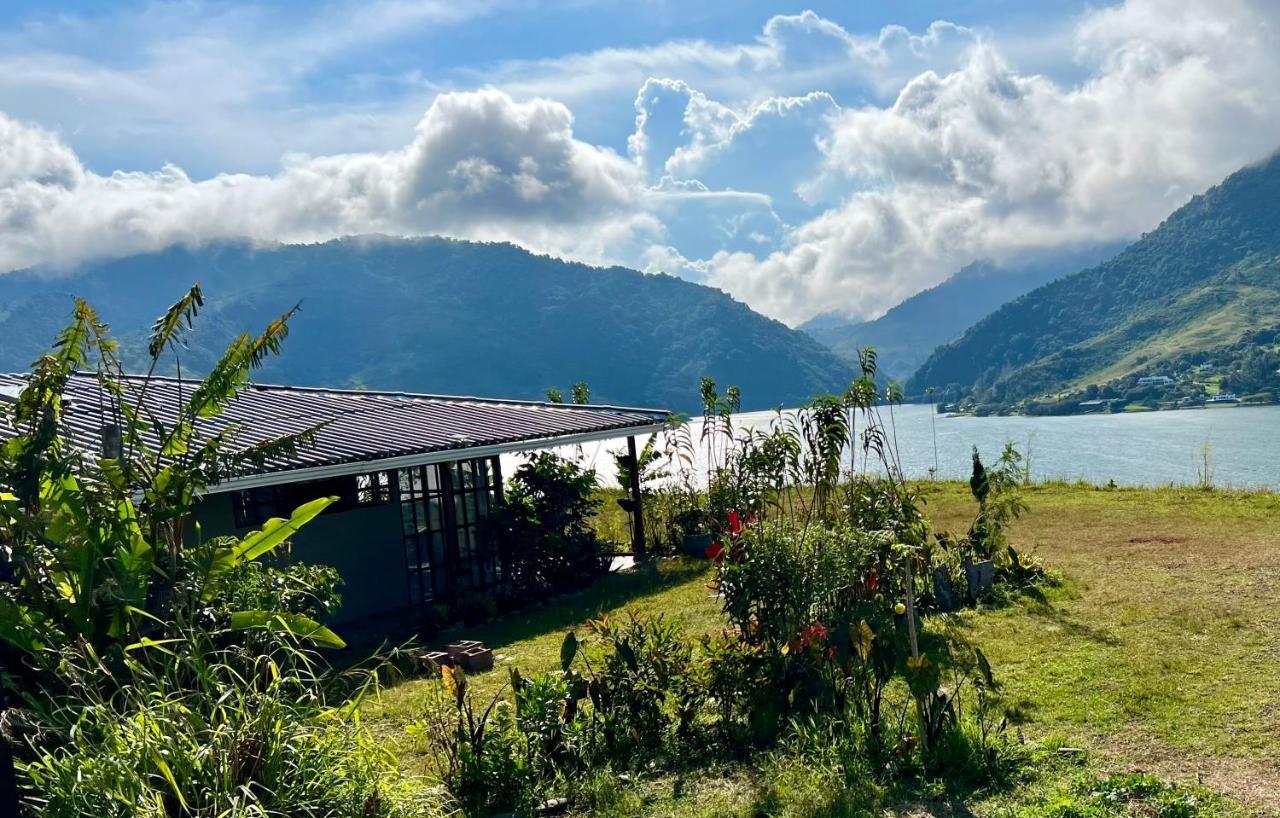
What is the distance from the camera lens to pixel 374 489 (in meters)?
12.4

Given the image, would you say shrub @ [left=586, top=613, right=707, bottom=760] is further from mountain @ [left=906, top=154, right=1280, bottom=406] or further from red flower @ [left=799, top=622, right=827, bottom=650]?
mountain @ [left=906, top=154, right=1280, bottom=406]

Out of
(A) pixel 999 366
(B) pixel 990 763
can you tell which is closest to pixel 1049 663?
(B) pixel 990 763

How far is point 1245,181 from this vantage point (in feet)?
596

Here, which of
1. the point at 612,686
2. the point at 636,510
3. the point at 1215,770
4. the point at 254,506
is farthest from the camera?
the point at 636,510

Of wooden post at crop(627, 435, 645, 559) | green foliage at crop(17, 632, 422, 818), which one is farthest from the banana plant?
wooden post at crop(627, 435, 645, 559)

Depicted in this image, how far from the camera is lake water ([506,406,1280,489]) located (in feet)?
98.2

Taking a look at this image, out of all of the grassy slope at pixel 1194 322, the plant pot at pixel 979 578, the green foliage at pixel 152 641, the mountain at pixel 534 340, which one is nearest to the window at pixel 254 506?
the green foliage at pixel 152 641

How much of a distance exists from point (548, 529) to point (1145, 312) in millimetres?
160872

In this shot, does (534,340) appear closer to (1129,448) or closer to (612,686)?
(1129,448)

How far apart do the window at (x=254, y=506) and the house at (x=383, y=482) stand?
1 centimetres

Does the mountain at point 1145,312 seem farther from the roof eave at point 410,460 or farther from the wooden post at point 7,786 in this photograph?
the wooden post at point 7,786

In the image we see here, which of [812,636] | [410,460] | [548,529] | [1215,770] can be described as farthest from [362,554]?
[1215,770]

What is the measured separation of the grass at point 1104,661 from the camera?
5.13m

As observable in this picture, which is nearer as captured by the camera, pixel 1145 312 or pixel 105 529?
pixel 105 529
